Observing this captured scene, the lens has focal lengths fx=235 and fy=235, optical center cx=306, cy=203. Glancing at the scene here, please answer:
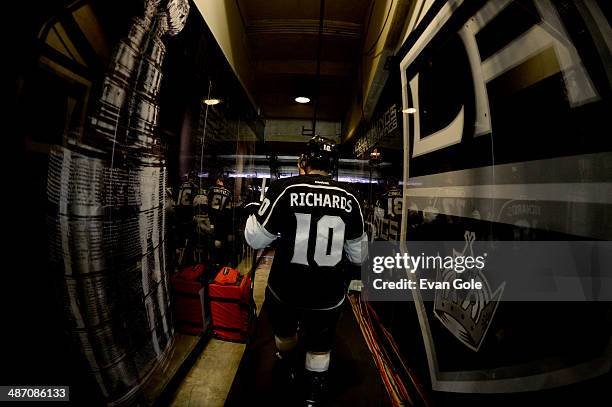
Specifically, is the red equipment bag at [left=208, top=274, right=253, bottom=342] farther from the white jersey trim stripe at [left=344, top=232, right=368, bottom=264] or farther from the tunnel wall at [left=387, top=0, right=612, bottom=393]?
the tunnel wall at [left=387, top=0, right=612, bottom=393]

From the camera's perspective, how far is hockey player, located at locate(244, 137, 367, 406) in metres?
1.62

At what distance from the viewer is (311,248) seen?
1630 mm

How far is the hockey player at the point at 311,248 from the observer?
162 cm

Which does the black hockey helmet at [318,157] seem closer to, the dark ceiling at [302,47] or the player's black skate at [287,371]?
the player's black skate at [287,371]

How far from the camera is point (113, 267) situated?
123 cm

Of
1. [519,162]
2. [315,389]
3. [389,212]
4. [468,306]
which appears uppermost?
[519,162]

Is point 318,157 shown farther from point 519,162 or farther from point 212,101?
point 212,101

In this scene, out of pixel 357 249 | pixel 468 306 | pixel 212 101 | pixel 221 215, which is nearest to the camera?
pixel 468 306

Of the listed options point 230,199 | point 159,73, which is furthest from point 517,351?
point 230,199

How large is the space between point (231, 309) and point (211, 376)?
0.56 meters

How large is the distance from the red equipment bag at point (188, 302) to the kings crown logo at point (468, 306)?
1988 millimetres

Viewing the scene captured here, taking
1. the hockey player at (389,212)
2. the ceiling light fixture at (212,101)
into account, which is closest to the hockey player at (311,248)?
the hockey player at (389,212)

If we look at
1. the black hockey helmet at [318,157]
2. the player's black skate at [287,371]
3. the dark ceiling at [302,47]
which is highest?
the dark ceiling at [302,47]

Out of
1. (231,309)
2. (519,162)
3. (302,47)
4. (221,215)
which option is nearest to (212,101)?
(221,215)
